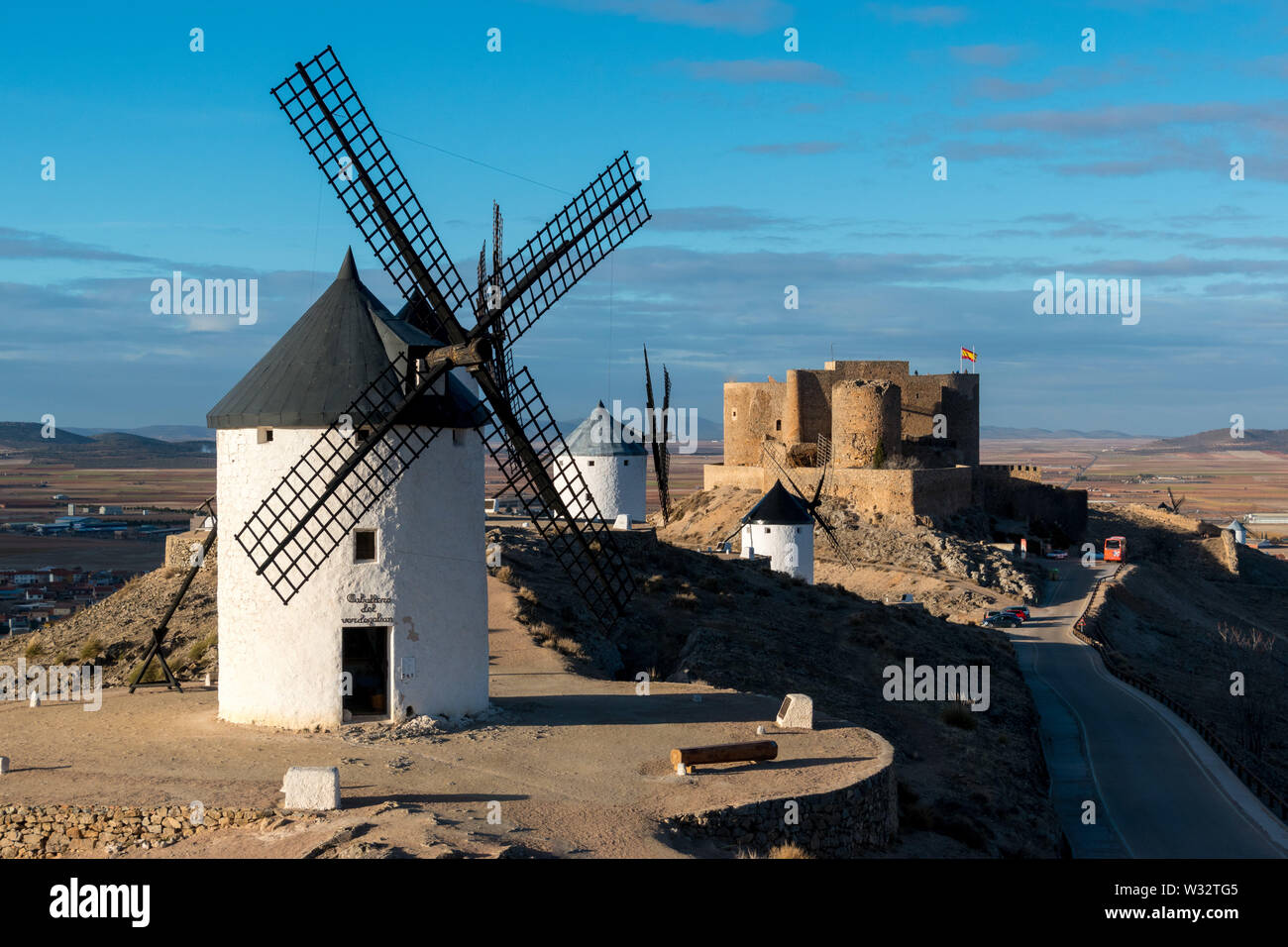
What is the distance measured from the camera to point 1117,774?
77.9 ft

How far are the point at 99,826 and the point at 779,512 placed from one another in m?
28.1

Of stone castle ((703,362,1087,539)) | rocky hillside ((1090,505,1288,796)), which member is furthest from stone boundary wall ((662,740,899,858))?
stone castle ((703,362,1087,539))

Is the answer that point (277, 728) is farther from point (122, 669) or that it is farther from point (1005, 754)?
point (1005, 754)

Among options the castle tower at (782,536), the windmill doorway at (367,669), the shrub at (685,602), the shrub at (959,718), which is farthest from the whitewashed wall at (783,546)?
the windmill doorway at (367,669)

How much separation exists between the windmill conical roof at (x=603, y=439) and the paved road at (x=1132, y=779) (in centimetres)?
1371

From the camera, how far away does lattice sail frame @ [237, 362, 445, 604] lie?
1614cm

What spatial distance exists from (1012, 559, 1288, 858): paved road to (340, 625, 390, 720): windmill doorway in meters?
10.6

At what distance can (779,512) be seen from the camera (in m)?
39.0

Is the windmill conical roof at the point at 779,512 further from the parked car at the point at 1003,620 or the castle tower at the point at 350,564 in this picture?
the castle tower at the point at 350,564

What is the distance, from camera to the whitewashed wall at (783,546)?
38812 mm

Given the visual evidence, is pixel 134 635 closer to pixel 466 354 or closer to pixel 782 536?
pixel 466 354

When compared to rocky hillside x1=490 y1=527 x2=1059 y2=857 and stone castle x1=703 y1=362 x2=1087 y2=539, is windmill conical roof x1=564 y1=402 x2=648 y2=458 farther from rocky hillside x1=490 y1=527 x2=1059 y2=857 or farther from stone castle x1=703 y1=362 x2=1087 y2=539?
stone castle x1=703 y1=362 x2=1087 y2=539

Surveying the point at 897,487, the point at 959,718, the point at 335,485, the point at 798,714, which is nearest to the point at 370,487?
the point at 335,485
